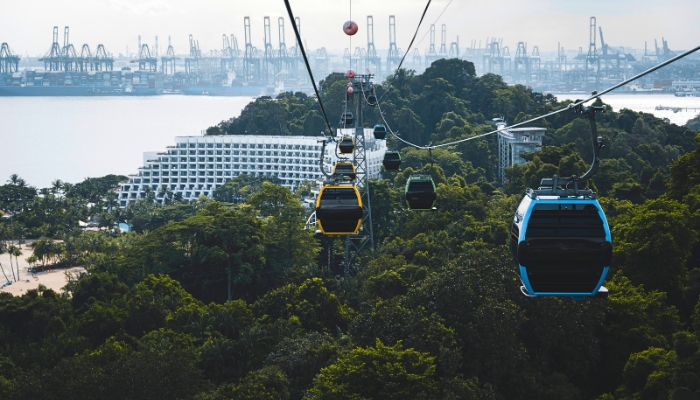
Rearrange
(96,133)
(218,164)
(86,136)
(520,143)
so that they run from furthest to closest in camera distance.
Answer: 1. (96,133)
2. (86,136)
3. (218,164)
4. (520,143)

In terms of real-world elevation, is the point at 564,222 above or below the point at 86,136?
above

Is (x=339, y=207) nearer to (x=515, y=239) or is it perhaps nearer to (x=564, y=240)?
(x=515, y=239)

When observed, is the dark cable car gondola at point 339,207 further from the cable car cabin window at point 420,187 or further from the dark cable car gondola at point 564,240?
Result: the dark cable car gondola at point 564,240

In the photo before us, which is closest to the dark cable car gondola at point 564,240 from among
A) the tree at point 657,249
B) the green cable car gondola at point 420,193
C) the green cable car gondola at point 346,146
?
the green cable car gondola at point 420,193

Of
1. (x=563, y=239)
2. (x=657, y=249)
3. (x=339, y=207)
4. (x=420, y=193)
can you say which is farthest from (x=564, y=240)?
(x=657, y=249)

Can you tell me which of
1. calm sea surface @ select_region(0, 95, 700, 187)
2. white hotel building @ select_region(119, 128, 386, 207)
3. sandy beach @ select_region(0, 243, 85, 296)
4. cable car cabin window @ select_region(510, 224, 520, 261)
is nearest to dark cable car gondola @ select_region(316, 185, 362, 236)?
cable car cabin window @ select_region(510, 224, 520, 261)

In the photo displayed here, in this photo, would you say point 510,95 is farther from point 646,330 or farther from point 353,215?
point 353,215

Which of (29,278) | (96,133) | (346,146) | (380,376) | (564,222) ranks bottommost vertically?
(29,278)
